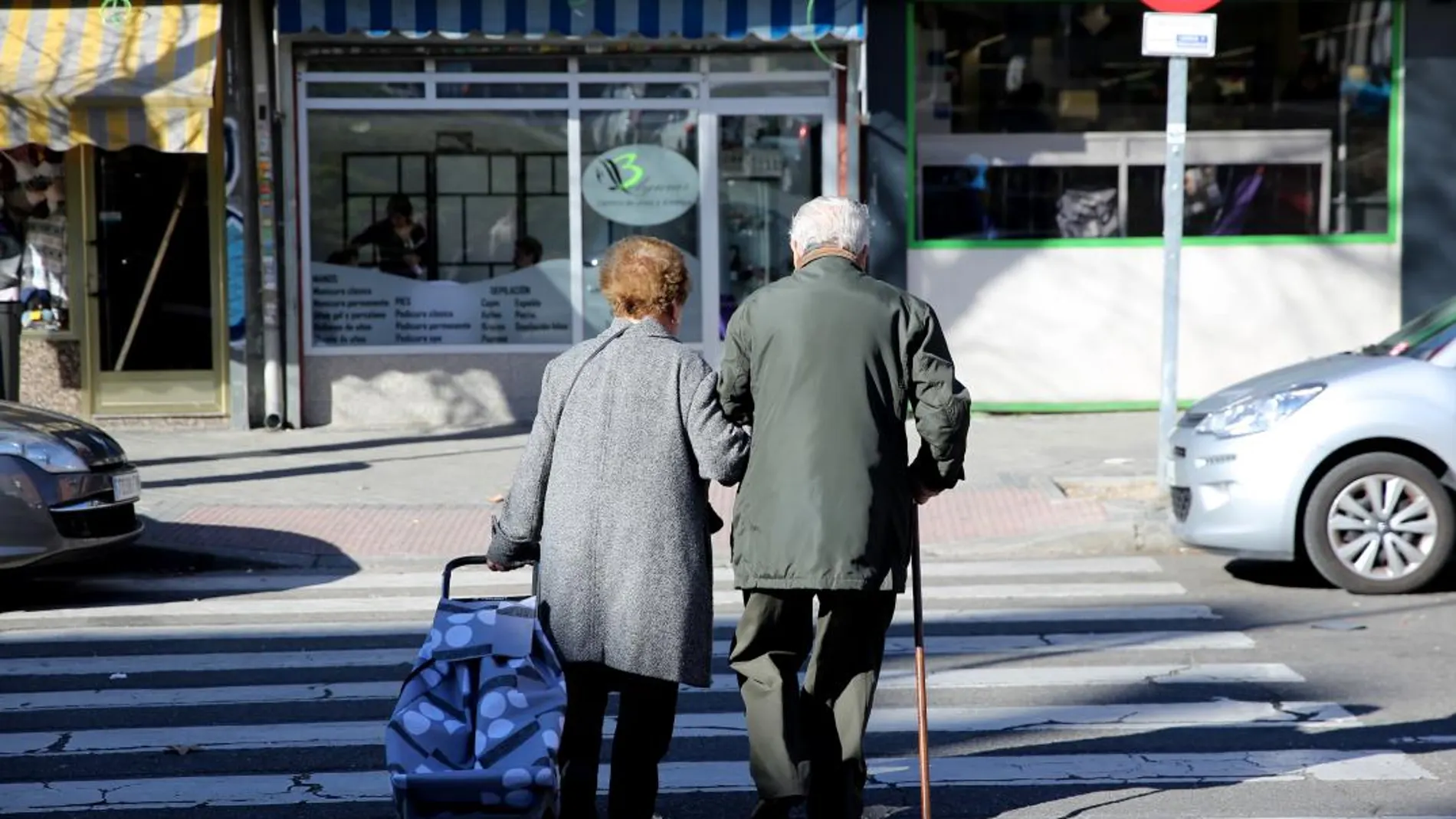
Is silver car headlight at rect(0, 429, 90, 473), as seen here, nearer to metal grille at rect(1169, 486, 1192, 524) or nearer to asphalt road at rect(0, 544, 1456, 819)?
asphalt road at rect(0, 544, 1456, 819)

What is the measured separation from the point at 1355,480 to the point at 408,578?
510 cm

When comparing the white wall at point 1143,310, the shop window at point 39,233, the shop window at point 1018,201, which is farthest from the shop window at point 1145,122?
the shop window at point 39,233

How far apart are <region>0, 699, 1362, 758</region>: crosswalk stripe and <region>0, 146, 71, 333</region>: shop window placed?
912 cm

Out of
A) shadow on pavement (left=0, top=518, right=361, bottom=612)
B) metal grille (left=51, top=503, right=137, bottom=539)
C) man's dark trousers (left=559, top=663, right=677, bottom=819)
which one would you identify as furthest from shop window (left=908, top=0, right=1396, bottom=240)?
man's dark trousers (left=559, top=663, right=677, bottom=819)

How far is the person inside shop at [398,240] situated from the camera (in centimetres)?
1569

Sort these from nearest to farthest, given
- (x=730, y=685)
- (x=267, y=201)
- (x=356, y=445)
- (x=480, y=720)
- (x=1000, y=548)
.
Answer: (x=480, y=720)
(x=730, y=685)
(x=1000, y=548)
(x=356, y=445)
(x=267, y=201)

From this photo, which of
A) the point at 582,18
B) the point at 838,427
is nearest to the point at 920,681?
the point at 838,427

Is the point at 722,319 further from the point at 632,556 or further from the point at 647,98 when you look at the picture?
the point at 632,556

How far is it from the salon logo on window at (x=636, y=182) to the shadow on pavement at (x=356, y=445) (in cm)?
196

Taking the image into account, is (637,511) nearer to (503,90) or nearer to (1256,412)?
(1256,412)

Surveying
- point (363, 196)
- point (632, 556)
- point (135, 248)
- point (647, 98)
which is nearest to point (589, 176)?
point (647, 98)

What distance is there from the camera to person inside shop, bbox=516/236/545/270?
1577cm

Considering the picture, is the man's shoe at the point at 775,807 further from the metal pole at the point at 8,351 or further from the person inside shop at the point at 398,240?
the person inside shop at the point at 398,240

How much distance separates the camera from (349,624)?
9.20m
